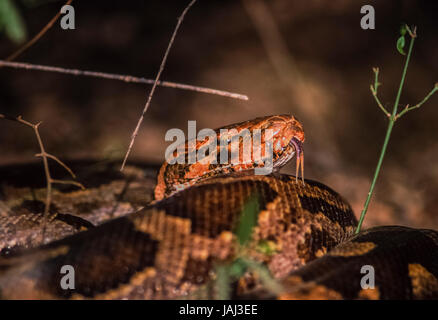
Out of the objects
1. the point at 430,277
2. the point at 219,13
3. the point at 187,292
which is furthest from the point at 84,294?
the point at 219,13

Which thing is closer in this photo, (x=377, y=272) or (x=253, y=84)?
(x=377, y=272)

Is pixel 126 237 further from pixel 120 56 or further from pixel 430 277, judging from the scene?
pixel 120 56

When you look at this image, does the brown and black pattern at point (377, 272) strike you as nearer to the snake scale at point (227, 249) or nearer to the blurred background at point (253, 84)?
the snake scale at point (227, 249)

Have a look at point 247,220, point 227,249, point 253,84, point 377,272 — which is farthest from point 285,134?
point 253,84

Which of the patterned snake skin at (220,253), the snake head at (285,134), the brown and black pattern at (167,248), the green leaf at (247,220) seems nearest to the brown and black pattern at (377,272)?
the patterned snake skin at (220,253)

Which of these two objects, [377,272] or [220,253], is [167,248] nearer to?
[220,253]

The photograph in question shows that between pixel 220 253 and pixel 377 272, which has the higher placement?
pixel 220 253

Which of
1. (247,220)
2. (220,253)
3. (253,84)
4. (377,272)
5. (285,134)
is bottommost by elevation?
(377,272)

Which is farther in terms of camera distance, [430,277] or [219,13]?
[219,13]
